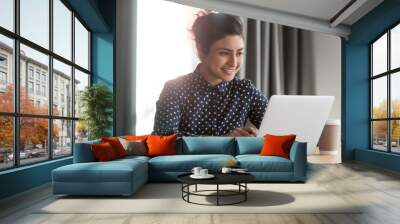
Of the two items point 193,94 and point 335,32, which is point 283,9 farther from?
point 193,94

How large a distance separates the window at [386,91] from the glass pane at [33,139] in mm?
6218

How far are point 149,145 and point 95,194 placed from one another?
1.81 m

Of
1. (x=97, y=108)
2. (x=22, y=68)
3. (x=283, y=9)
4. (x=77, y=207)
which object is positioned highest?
(x=283, y=9)

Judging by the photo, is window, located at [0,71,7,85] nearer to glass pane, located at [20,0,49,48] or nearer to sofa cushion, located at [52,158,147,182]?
glass pane, located at [20,0,49,48]


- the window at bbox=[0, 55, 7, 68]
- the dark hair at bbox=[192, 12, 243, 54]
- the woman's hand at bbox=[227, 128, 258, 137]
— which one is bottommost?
the woman's hand at bbox=[227, 128, 258, 137]

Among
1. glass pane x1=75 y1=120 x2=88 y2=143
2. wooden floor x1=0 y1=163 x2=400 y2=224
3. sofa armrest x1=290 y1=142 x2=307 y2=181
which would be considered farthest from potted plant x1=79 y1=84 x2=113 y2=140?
sofa armrest x1=290 y1=142 x2=307 y2=181

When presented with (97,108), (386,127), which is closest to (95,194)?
(97,108)

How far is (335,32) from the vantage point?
8.60m

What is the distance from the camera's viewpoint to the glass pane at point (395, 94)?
7402 millimetres

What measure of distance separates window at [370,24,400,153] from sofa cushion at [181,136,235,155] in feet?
11.0

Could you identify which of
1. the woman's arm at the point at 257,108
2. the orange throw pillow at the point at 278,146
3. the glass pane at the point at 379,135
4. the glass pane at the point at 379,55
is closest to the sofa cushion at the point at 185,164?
the orange throw pillow at the point at 278,146

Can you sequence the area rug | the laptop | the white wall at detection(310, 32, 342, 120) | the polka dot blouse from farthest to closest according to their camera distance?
the white wall at detection(310, 32, 342, 120) → the polka dot blouse → the laptop → the area rug

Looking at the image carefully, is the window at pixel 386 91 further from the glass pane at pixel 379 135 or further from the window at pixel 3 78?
the window at pixel 3 78

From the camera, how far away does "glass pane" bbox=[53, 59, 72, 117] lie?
634 cm
